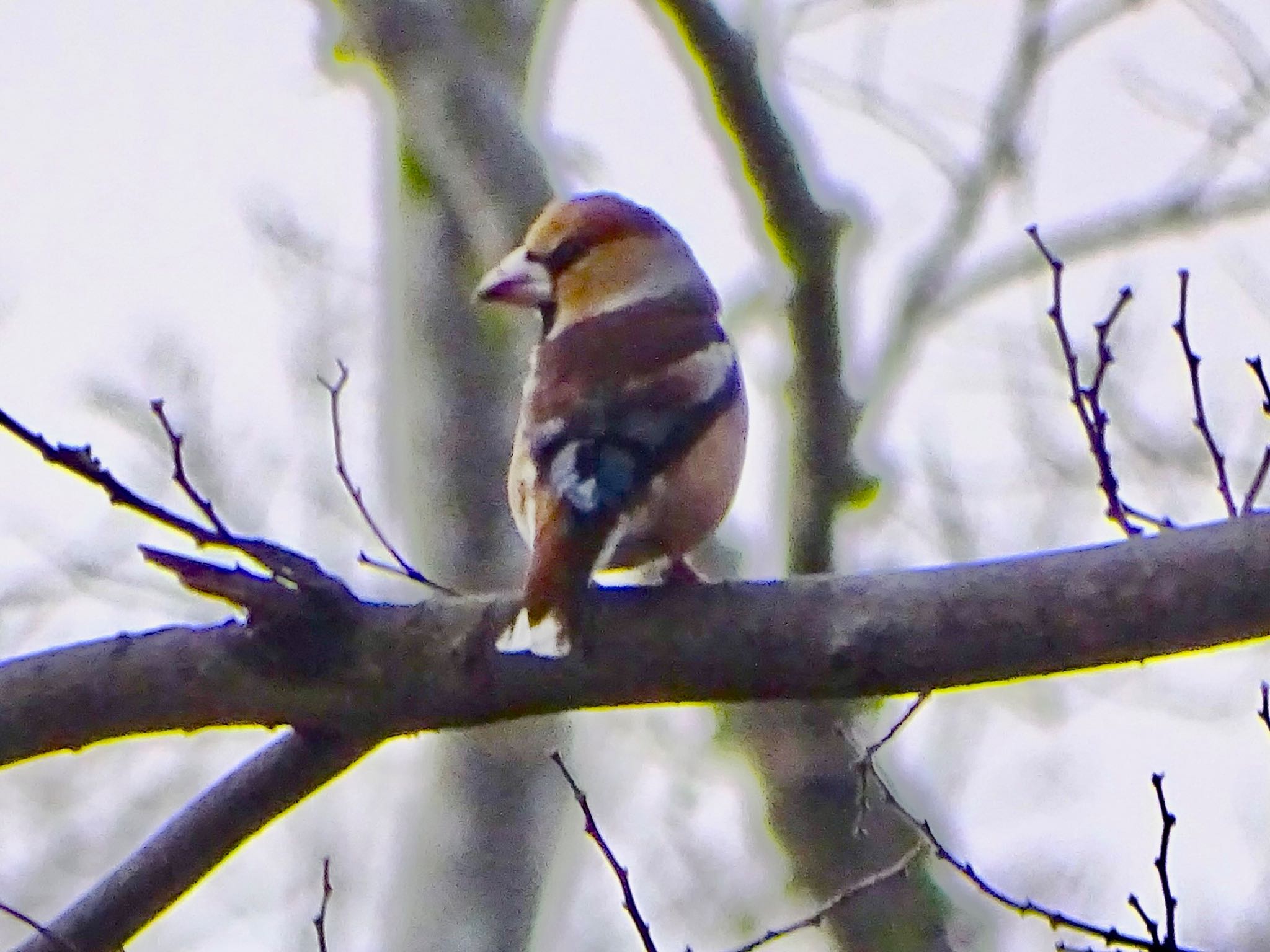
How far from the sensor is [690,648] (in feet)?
7.28

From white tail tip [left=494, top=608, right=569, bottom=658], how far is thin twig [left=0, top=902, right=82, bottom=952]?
0.90 meters

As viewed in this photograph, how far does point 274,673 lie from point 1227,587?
144 cm

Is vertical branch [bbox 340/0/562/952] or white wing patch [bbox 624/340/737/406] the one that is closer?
white wing patch [bbox 624/340/737/406]

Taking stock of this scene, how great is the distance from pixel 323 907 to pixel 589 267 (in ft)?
5.24

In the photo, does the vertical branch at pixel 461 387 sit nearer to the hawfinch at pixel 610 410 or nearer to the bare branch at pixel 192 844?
the hawfinch at pixel 610 410

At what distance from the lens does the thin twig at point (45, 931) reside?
2.32 m

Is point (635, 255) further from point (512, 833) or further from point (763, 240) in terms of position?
point (512, 833)

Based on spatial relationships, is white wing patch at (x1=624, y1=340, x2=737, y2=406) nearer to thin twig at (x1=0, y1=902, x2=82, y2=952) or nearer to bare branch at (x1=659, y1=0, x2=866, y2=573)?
bare branch at (x1=659, y1=0, x2=866, y2=573)

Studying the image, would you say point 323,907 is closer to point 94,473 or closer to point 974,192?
point 94,473

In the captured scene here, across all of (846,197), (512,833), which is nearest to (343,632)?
(846,197)

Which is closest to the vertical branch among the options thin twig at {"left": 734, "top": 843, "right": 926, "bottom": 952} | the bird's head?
the bird's head

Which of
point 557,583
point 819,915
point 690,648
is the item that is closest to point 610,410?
point 557,583

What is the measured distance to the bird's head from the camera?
3336 millimetres

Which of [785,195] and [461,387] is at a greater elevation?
[785,195]
